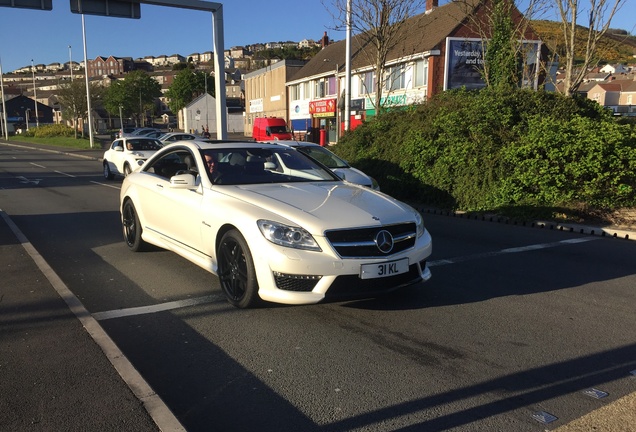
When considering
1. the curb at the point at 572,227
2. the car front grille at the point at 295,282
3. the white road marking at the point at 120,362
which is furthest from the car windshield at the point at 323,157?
the car front grille at the point at 295,282

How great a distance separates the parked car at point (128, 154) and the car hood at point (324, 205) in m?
13.2

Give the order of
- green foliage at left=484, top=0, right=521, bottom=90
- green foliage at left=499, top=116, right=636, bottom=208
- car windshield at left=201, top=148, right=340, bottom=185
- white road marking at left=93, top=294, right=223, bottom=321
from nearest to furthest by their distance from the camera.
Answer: white road marking at left=93, top=294, right=223, bottom=321 < car windshield at left=201, top=148, right=340, bottom=185 < green foliage at left=499, top=116, right=636, bottom=208 < green foliage at left=484, top=0, right=521, bottom=90

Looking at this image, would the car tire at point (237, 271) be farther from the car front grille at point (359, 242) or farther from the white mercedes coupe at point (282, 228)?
the car front grille at point (359, 242)

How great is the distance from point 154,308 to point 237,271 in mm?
935

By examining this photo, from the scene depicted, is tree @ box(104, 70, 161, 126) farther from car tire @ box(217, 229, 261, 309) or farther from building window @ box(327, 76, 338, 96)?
car tire @ box(217, 229, 261, 309)

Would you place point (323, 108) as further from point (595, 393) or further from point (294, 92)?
point (595, 393)

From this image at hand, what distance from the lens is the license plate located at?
4.51m

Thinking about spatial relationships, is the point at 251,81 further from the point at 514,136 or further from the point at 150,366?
the point at 150,366

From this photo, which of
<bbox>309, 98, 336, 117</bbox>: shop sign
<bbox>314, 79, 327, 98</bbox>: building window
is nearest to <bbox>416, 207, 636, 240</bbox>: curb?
<bbox>309, 98, 336, 117</bbox>: shop sign

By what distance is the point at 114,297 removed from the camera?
5504 millimetres

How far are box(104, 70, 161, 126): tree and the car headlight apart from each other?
92714mm

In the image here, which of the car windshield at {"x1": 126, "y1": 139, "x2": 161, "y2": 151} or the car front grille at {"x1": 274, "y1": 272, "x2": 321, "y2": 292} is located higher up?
the car windshield at {"x1": 126, "y1": 139, "x2": 161, "y2": 151}

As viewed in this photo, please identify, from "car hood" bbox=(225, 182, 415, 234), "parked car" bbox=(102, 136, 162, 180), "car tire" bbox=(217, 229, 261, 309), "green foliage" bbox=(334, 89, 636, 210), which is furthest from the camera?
"parked car" bbox=(102, 136, 162, 180)

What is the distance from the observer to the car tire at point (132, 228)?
7254mm
